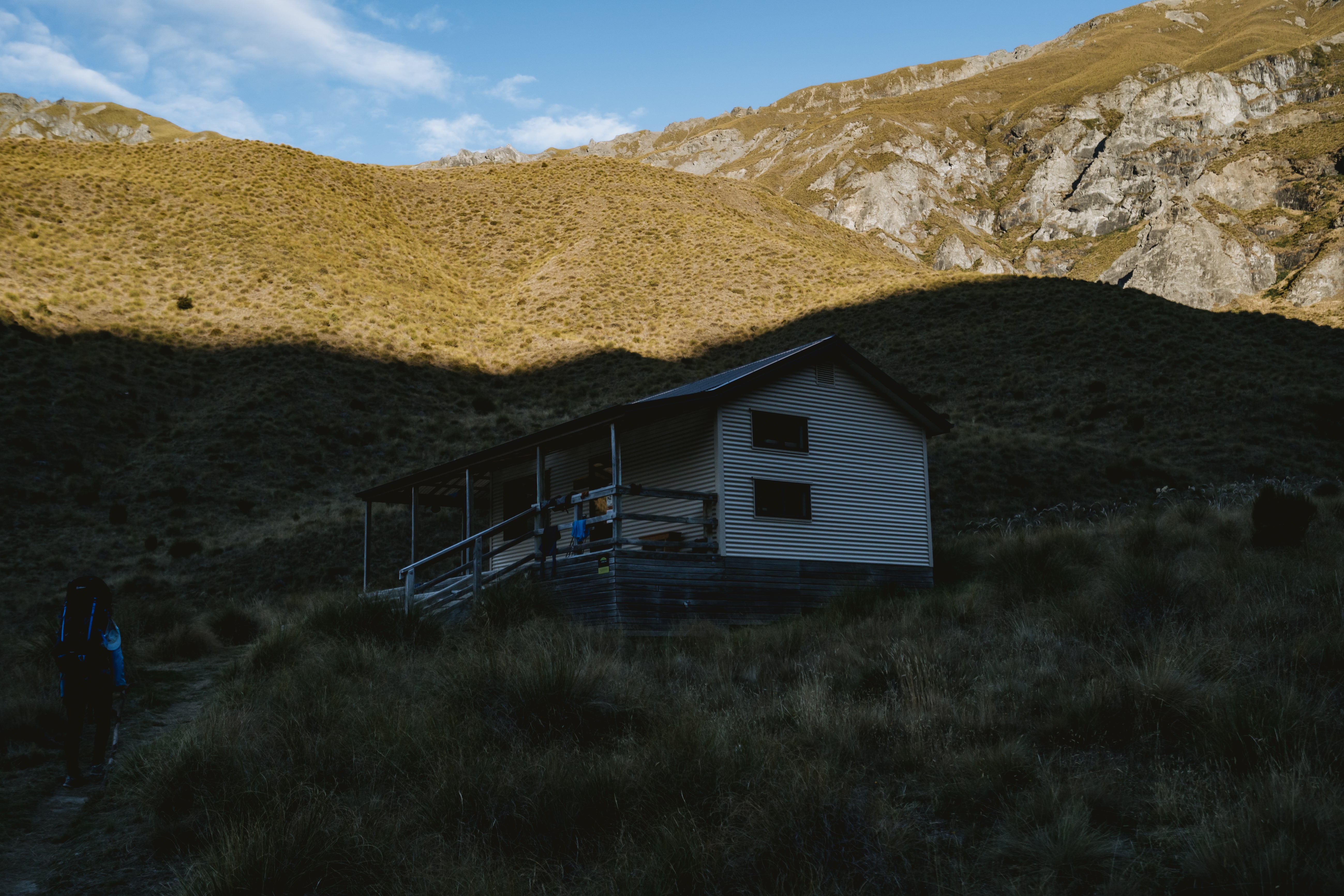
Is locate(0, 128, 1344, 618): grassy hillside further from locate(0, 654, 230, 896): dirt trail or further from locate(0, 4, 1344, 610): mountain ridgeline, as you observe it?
locate(0, 654, 230, 896): dirt trail

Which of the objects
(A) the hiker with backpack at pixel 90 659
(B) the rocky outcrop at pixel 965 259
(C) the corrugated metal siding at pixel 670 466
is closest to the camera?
(A) the hiker with backpack at pixel 90 659

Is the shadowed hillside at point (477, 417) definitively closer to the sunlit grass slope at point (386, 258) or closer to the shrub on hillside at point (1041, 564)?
the sunlit grass slope at point (386, 258)

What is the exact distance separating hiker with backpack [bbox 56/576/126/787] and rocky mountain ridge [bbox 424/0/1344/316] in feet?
402

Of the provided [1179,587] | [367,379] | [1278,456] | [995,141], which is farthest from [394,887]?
[995,141]

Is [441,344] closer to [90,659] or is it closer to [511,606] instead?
[511,606]

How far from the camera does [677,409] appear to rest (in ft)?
60.8

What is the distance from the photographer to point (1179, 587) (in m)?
11.6

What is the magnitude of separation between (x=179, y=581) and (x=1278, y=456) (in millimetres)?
37733

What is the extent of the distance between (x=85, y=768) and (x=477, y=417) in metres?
35.6

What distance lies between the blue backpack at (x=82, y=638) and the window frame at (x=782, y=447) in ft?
41.0

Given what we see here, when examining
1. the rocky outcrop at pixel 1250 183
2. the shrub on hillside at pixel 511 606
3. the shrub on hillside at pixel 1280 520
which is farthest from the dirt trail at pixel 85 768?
the rocky outcrop at pixel 1250 183

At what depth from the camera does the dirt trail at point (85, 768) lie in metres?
6.78

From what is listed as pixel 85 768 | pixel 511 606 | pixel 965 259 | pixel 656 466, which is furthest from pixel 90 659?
pixel 965 259

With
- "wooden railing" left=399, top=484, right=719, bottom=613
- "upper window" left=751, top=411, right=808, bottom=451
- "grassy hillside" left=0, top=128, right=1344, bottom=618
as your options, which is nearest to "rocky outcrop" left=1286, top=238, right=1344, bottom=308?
"grassy hillside" left=0, top=128, right=1344, bottom=618
